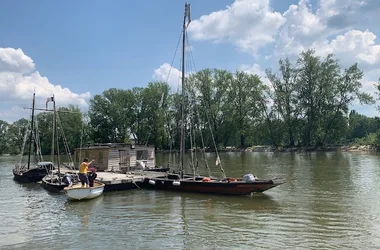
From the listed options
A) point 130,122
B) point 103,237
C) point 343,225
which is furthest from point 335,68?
point 103,237

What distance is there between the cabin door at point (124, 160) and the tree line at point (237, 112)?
35.5 m

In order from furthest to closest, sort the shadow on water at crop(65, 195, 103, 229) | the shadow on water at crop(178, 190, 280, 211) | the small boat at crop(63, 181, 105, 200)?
the small boat at crop(63, 181, 105, 200), the shadow on water at crop(178, 190, 280, 211), the shadow on water at crop(65, 195, 103, 229)

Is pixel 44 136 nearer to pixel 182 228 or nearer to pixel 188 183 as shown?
pixel 188 183

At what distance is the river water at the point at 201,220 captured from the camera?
12.9 metres

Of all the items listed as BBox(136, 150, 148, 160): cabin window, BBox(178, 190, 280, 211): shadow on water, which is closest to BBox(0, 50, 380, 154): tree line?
BBox(136, 150, 148, 160): cabin window

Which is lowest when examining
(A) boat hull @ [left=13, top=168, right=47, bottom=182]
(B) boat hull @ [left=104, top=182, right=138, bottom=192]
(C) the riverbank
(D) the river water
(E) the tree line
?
(D) the river water

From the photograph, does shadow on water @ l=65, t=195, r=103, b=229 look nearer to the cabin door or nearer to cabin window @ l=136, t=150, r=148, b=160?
A: the cabin door

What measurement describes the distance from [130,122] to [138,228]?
271 ft

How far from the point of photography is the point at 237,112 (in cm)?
8956

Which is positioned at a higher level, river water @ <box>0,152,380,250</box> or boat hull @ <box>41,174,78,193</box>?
boat hull @ <box>41,174,78,193</box>

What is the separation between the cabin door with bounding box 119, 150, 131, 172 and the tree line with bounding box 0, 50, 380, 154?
1396 inches

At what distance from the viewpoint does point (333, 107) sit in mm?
78188

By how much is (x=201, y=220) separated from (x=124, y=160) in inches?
794

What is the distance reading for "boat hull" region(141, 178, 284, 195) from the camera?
21914 mm
